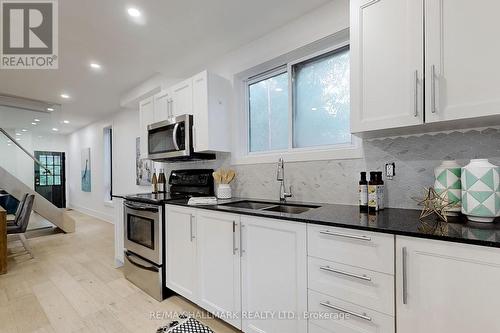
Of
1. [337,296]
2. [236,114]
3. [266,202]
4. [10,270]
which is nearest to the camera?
[337,296]

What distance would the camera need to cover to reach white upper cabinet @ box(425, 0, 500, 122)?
1.12 meters

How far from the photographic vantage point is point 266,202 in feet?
7.56

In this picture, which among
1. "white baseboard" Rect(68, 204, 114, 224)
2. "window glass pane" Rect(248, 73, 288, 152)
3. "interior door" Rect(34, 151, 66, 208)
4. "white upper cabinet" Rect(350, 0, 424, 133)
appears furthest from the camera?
"white baseboard" Rect(68, 204, 114, 224)

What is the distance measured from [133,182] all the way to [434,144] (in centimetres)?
506

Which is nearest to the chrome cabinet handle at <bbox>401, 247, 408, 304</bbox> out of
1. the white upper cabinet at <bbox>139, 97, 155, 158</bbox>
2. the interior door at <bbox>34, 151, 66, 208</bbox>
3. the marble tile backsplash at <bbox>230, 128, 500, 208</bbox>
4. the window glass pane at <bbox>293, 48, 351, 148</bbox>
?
the marble tile backsplash at <bbox>230, 128, 500, 208</bbox>

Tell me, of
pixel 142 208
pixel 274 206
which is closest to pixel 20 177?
pixel 142 208

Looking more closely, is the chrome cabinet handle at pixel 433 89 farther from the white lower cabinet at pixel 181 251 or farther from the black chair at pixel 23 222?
the black chair at pixel 23 222

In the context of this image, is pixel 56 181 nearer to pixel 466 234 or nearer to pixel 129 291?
pixel 129 291

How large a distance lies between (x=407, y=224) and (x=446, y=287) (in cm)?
30

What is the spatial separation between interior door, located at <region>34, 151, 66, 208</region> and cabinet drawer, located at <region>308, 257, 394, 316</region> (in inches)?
259

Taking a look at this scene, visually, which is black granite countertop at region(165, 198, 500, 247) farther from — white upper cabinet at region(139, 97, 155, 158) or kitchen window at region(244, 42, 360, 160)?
white upper cabinet at region(139, 97, 155, 158)

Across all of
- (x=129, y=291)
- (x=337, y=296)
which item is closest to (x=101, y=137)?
(x=129, y=291)

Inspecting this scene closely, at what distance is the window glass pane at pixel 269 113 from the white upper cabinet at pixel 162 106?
1.07 meters

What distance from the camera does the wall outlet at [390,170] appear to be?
5.61 ft
